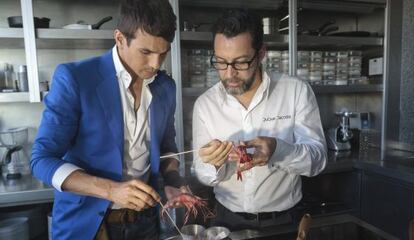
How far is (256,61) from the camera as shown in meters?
1.70

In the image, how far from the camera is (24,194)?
2.06m

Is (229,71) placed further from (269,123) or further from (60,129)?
(60,129)

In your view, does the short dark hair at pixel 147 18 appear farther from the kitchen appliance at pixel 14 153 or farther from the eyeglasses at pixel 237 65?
the kitchen appliance at pixel 14 153

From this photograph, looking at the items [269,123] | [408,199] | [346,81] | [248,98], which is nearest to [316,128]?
[269,123]

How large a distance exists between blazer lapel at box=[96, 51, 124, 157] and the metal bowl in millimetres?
496

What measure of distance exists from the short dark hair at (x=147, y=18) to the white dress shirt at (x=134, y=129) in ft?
0.55

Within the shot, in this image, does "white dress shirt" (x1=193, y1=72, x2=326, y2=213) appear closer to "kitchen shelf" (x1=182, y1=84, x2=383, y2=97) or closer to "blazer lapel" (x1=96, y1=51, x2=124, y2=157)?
"blazer lapel" (x1=96, y1=51, x2=124, y2=157)

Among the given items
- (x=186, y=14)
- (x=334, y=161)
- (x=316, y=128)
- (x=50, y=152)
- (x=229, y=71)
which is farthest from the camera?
(x=186, y=14)

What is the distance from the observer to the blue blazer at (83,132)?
1.13 m

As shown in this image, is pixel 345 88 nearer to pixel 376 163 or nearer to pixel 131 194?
pixel 376 163

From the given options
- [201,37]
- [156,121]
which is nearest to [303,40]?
[201,37]

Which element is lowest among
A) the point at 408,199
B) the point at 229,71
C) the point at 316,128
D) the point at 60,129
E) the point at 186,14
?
the point at 408,199

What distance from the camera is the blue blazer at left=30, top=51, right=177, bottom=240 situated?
1.13m

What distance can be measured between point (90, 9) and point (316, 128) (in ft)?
7.36
